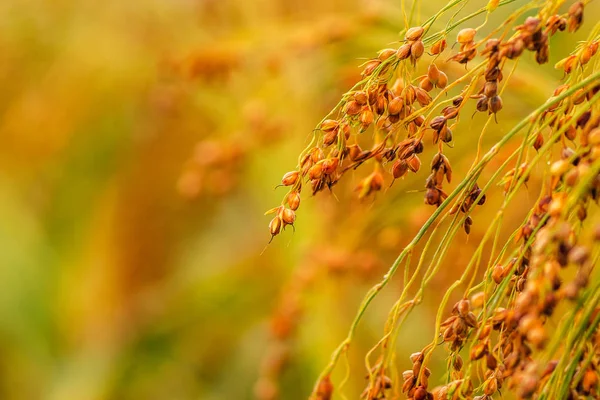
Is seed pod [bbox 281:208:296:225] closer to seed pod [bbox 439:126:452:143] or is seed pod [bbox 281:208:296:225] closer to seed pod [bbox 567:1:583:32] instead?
seed pod [bbox 439:126:452:143]

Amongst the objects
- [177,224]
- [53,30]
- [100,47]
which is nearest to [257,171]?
[177,224]

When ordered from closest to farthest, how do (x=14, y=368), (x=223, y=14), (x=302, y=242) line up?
(x=302, y=242)
(x=223, y=14)
(x=14, y=368)

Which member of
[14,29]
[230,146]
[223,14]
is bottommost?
[230,146]

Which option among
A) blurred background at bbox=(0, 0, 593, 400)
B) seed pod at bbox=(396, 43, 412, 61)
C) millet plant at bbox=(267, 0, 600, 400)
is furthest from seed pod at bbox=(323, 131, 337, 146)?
blurred background at bbox=(0, 0, 593, 400)

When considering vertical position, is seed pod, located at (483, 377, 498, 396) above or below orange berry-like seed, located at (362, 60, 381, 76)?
below

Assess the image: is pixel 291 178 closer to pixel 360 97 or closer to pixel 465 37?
pixel 360 97

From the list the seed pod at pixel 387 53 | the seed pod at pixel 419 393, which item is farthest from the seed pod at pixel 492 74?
the seed pod at pixel 419 393

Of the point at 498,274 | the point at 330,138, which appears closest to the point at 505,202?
the point at 498,274

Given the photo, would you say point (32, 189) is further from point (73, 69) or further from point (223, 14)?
point (223, 14)

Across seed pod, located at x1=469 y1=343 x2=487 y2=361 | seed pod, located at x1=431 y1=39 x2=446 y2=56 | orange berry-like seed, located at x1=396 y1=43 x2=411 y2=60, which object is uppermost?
seed pod, located at x1=431 y1=39 x2=446 y2=56
